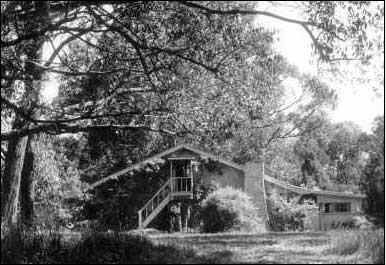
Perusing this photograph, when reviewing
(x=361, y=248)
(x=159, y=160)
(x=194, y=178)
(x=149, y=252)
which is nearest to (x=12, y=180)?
(x=149, y=252)

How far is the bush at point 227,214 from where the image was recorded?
2200 centimetres

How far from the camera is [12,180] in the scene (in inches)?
641

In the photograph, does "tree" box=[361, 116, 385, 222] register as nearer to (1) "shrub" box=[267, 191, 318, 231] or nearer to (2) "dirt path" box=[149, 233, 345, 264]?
(1) "shrub" box=[267, 191, 318, 231]

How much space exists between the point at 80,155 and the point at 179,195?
9703 mm

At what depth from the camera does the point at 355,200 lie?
124 ft

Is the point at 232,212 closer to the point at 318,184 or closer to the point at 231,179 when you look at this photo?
the point at 231,179

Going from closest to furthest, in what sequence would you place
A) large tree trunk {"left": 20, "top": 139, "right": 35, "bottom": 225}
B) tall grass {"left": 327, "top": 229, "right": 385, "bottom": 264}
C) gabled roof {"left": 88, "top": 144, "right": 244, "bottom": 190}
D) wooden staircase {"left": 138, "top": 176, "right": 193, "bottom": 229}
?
tall grass {"left": 327, "top": 229, "right": 385, "bottom": 264}, large tree trunk {"left": 20, "top": 139, "right": 35, "bottom": 225}, wooden staircase {"left": 138, "top": 176, "right": 193, "bottom": 229}, gabled roof {"left": 88, "top": 144, "right": 244, "bottom": 190}

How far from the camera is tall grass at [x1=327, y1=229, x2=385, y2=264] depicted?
364 inches

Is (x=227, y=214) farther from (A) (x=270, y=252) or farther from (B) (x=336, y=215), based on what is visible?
(B) (x=336, y=215)

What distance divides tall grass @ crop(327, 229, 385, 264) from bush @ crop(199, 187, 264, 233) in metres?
11.2

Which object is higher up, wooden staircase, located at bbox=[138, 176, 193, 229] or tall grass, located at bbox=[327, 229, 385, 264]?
wooden staircase, located at bbox=[138, 176, 193, 229]

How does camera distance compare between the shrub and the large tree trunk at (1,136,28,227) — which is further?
the shrub

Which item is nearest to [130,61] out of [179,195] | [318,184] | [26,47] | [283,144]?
[26,47]

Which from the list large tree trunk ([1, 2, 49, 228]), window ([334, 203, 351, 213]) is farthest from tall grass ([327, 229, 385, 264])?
window ([334, 203, 351, 213])
